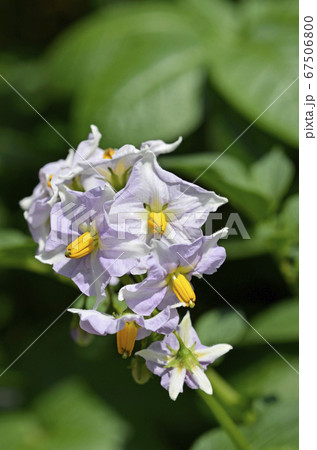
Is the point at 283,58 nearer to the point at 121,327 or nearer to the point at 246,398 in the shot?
the point at 246,398

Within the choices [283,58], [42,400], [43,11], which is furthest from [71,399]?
[43,11]

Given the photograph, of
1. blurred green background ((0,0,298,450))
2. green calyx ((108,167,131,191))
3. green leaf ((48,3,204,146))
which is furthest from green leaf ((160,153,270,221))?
green leaf ((48,3,204,146))

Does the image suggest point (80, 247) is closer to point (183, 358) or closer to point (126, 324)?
point (126, 324)

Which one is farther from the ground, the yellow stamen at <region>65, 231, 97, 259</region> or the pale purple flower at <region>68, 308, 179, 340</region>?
the yellow stamen at <region>65, 231, 97, 259</region>

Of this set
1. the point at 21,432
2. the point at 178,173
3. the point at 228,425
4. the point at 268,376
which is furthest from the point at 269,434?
the point at 21,432

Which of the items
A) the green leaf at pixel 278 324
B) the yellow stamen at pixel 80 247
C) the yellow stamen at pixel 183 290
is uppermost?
the yellow stamen at pixel 80 247

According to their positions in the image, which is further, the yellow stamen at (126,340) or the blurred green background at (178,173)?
the blurred green background at (178,173)

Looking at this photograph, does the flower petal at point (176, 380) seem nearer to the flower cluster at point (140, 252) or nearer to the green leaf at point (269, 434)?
the flower cluster at point (140, 252)

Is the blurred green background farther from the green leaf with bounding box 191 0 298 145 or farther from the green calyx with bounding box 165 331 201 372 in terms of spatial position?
the green calyx with bounding box 165 331 201 372

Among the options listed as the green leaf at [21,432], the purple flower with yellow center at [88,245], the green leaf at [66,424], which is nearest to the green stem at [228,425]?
the purple flower with yellow center at [88,245]
